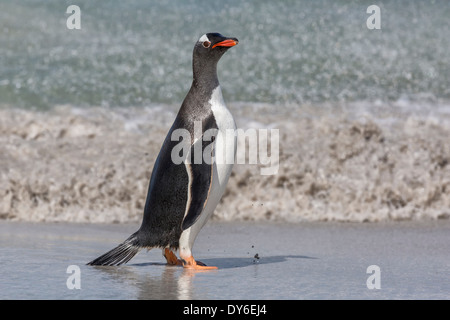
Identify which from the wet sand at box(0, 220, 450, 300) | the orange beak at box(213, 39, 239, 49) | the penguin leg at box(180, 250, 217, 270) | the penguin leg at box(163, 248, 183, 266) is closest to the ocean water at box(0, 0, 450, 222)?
the wet sand at box(0, 220, 450, 300)

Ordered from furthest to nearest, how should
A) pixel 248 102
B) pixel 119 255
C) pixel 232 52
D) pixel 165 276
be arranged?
pixel 232 52 → pixel 248 102 → pixel 119 255 → pixel 165 276

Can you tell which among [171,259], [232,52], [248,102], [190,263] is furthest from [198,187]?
[232,52]

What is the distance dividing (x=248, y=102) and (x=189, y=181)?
4827mm

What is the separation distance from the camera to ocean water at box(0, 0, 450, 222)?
6.31 metres

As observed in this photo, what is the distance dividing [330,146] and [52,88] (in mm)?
3923

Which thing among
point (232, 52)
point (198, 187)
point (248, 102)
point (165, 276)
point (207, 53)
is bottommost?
point (165, 276)

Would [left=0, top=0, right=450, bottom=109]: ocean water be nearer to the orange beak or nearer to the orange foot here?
the orange beak

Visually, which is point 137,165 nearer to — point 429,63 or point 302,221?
point 302,221

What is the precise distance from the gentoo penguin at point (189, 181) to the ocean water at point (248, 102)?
207 cm

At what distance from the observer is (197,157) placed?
13.1 feet

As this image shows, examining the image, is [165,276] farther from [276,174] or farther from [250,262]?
[276,174]

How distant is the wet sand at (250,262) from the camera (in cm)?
333

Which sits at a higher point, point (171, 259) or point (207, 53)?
point (207, 53)

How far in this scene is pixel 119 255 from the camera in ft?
13.4
